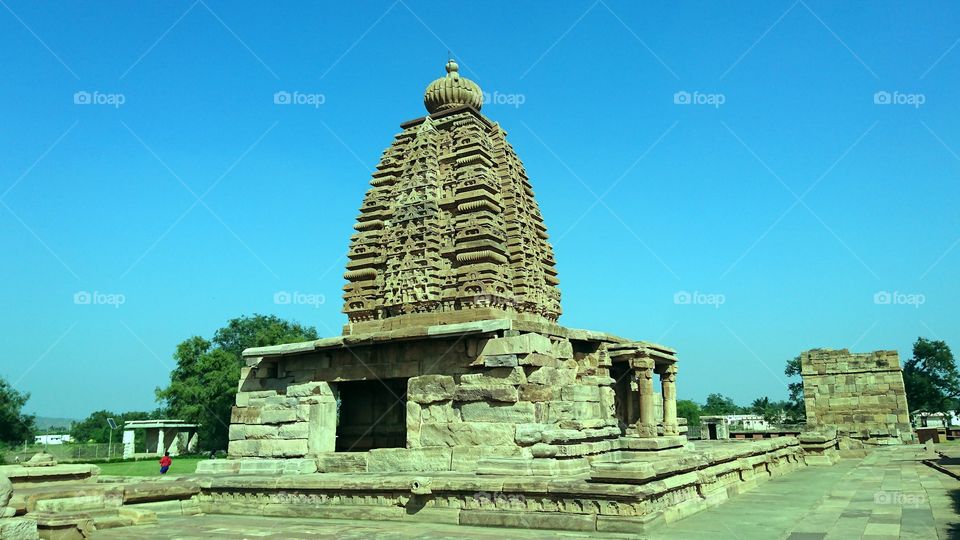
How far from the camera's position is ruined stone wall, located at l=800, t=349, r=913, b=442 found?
76.8ft

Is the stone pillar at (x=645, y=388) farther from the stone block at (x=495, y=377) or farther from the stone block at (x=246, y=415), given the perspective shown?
the stone block at (x=246, y=415)

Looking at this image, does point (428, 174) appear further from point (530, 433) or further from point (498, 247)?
point (530, 433)

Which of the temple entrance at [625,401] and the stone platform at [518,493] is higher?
the temple entrance at [625,401]

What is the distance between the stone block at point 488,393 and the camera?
1020 centimetres

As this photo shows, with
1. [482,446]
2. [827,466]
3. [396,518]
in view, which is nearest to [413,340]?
[482,446]

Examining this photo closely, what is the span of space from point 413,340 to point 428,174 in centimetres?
427

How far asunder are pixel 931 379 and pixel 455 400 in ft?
159

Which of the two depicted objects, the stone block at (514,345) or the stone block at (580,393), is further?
the stone block at (580,393)

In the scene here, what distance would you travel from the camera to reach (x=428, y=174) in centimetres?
1410

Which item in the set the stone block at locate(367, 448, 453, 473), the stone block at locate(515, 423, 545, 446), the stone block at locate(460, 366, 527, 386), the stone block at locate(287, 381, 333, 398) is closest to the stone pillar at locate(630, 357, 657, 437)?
the stone block at locate(460, 366, 527, 386)

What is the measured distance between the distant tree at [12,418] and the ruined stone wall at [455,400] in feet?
116

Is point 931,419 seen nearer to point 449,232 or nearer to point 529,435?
point 449,232

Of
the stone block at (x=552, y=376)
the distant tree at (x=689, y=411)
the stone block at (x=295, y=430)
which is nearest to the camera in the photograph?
the stone block at (x=552, y=376)

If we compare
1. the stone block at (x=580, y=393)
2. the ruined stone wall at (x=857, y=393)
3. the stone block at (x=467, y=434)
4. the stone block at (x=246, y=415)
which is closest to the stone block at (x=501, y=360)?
the stone block at (x=467, y=434)
